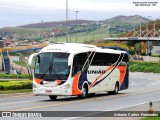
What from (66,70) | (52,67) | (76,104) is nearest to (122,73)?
(66,70)

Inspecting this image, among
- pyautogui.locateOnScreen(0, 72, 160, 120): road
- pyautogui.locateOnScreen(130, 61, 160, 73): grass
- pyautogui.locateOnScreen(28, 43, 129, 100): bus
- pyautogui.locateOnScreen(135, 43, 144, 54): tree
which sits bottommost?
pyautogui.locateOnScreen(130, 61, 160, 73): grass

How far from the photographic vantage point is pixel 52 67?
29.2 m

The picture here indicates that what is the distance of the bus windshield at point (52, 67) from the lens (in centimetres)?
2909

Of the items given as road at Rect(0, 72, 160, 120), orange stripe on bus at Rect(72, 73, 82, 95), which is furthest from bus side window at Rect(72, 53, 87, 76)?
road at Rect(0, 72, 160, 120)

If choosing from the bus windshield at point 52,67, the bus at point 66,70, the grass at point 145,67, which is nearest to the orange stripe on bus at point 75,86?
the bus at point 66,70

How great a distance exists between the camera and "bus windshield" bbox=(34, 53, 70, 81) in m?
29.1

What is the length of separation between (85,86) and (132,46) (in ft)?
379

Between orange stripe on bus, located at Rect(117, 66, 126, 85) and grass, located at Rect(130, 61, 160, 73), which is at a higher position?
orange stripe on bus, located at Rect(117, 66, 126, 85)

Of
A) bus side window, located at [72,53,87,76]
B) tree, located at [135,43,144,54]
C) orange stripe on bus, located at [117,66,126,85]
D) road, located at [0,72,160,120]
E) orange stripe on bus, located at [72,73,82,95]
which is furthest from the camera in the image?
tree, located at [135,43,144,54]

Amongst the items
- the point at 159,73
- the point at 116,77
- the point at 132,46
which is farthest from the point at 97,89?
the point at 132,46

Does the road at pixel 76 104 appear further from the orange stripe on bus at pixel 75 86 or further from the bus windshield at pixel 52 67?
the bus windshield at pixel 52 67

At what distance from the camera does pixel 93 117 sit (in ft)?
64.6

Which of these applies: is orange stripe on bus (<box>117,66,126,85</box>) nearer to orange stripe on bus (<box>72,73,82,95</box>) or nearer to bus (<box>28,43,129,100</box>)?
bus (<box>28,43,129,100</box>)

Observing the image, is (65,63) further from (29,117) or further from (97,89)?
(29,117)
